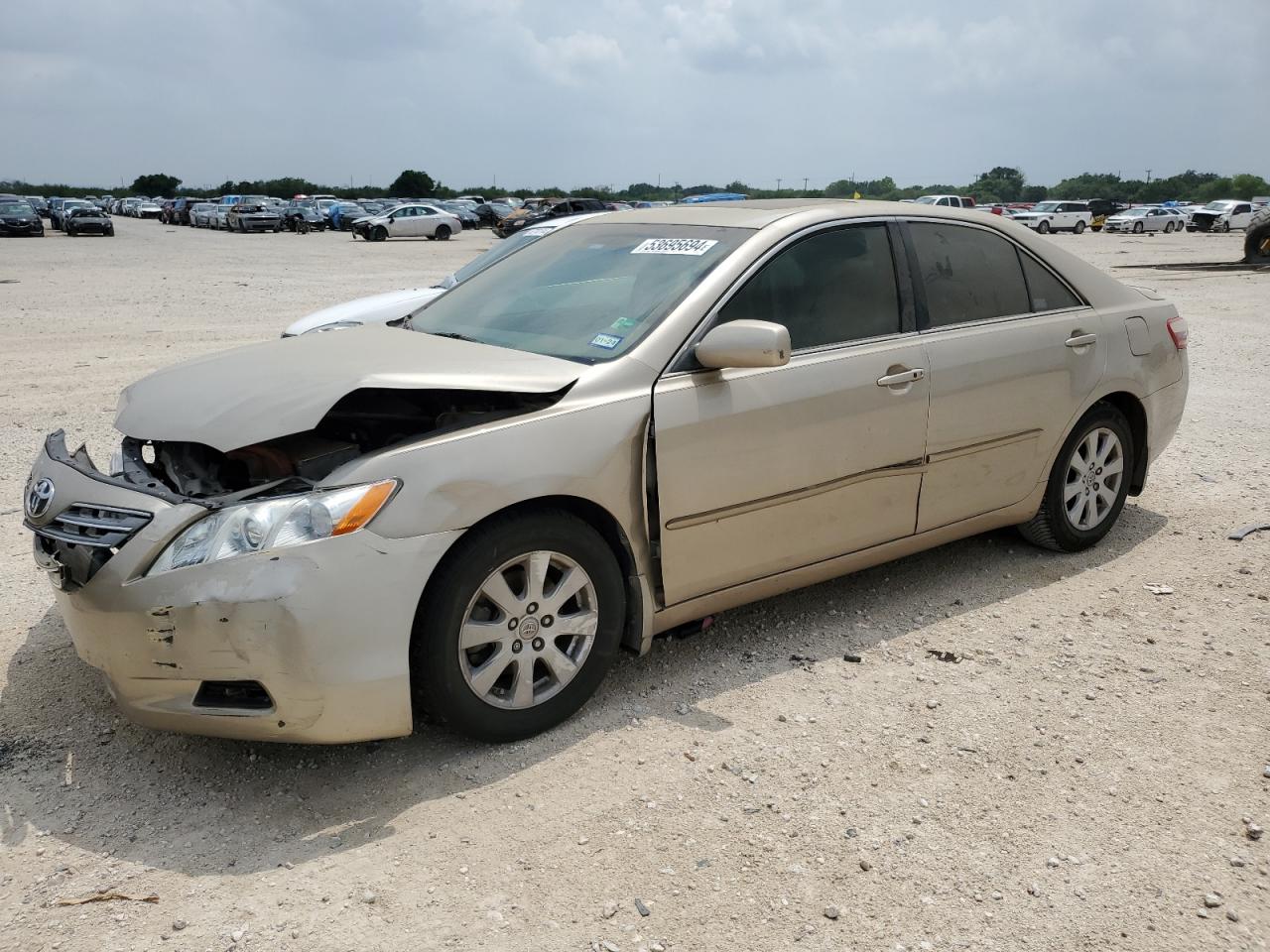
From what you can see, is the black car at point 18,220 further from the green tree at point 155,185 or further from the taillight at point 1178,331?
the green tree at point 155,185

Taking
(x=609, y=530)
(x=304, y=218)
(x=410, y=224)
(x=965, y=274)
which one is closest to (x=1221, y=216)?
(x=410, y=224)

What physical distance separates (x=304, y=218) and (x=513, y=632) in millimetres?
50443

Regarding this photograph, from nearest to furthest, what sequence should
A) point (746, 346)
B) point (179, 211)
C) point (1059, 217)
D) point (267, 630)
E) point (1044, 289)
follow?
point (267, 630) → point (746, 346) → point (1044, 289) → point (1059, 217) → point (179, 211)

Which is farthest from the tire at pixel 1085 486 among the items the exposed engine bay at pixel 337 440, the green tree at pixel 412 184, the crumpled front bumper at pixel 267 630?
the green tree at pixel 412 184

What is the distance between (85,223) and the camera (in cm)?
4325

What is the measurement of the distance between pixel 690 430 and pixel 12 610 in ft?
9.76

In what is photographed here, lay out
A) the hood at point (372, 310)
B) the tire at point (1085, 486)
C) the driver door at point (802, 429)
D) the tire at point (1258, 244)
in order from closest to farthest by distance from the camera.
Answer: the driver door at point (802, 429) < the tire at point (1085, 486) < the hood at point (372, 310) < the tire at point (1258, 244)

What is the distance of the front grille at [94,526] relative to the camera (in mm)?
3129

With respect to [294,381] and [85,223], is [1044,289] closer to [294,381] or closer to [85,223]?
[294,381]

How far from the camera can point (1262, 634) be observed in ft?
14.3

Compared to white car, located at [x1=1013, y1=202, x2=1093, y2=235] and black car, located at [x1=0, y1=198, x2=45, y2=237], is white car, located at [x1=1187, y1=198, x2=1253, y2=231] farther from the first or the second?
black car, located at [x1=0, y1=198, x2=45, y2=237]

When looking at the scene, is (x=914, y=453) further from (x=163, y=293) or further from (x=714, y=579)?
(x=163, y=293)

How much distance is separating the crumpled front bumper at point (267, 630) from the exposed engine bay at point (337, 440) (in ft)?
1.14

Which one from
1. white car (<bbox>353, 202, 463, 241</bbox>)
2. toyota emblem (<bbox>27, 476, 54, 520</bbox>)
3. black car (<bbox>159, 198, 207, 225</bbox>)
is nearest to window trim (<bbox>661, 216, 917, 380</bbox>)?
toyota emblem (<bbox>27, 476, 54, 520</bbox>)
